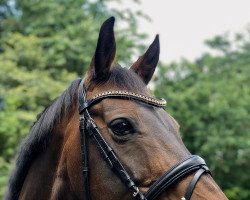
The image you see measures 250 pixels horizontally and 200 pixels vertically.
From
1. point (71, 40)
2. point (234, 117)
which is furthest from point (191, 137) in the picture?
point (71, 40)

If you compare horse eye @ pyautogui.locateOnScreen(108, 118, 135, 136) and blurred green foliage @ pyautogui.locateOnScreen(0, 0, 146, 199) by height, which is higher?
horse eye @ pyautogui.locateOnScreen(108, 118, 135, 136)

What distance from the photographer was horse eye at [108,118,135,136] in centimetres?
229

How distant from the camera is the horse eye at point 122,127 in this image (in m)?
2.29

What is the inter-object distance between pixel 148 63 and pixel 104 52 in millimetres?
430

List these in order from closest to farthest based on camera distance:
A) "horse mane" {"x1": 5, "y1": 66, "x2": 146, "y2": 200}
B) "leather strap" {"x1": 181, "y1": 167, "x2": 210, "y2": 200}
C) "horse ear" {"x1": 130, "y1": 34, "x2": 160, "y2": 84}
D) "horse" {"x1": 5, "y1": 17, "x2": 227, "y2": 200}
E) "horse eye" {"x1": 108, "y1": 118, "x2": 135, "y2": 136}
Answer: "leather strap" {"x1": 181, "y1": 167, "x2": 210, "y2": 200}, "horse" {"x1": 5, "y1": 17, "x2": 227, "y2": 200}, "horse eye" {"x1": 108, "y1": 118, "x2": 135, "y2": 136}, "horse mane" {"x1": 5, "y1": 66, "x2": 146, "y2": 200}, "horse ear" {"x1": 130, "y1": 34, "x2": 160, "y2": 84}

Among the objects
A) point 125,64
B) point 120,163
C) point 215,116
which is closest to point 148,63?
point 120,163

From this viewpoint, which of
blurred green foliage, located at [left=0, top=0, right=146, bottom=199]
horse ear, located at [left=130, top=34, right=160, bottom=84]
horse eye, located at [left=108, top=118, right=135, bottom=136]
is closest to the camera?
horse eye, located at [left=108, top=118, right=135, bottom=136]

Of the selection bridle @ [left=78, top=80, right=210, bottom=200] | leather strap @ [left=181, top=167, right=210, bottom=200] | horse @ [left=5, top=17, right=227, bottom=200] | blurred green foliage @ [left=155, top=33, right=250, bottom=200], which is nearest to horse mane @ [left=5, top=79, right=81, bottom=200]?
horse @ [left=5, top=17, right=227, bottom=200]

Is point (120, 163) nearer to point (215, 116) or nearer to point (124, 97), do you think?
point (124, 97)

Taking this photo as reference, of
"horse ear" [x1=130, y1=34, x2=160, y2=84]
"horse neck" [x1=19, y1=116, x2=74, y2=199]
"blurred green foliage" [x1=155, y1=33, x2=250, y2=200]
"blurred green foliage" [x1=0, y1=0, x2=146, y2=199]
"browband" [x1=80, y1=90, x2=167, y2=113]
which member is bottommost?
"blurred green foliage" [x1=155, y1=33, x2=250, y2=200]

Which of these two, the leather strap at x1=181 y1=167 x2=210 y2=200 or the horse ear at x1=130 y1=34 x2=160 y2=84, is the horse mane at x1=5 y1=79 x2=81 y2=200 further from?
the leather strap at x1=181 y1=167 x2=210 y2=200

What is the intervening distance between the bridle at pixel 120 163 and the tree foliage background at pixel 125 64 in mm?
9525

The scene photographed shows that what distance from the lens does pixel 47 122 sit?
266 centimetres

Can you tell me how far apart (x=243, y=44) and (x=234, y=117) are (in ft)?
36.8
